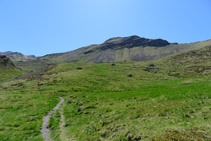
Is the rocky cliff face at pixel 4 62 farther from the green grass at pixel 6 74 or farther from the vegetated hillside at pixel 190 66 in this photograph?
the vegetated hillside at pixel 190 66

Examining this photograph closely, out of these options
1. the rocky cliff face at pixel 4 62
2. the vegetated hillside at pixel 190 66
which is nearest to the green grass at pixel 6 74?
the rocky cliff face at pixel 4 62

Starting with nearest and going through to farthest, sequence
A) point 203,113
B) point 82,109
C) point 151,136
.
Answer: point 151,136 → point 203,113 → point 82,109

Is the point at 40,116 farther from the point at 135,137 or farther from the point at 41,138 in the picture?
the point at 135,137

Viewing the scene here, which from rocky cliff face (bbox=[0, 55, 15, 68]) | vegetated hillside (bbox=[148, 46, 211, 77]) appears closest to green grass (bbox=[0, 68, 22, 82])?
rocky cliff face (bbox=[0, 55, 15, 68])

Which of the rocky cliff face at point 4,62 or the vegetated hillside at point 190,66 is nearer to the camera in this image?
the vegetated hillside at point 190,66

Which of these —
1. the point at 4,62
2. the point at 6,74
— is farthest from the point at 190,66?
the point at 4,62

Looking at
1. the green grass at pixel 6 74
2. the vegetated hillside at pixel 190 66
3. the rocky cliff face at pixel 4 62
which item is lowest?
the vegetated hillside at pixel 190 66

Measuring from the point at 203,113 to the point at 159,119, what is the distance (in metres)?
4.15

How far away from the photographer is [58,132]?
565 inches

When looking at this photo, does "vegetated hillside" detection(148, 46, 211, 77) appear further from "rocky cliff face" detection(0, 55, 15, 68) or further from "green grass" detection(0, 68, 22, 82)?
"rocky cliff face" detection(0, 55, 15, 68)

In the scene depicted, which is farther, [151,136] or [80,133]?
[80,133]

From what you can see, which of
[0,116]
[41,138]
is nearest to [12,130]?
[41,138]

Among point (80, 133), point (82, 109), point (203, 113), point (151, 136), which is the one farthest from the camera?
point (82, 109)

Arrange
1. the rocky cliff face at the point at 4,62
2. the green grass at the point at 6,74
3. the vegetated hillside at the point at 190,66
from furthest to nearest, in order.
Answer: the rocky cliff face at the point at 4,62 → the green grass at the point at 6,74 → the vegetated hillside at the point at 190,66
